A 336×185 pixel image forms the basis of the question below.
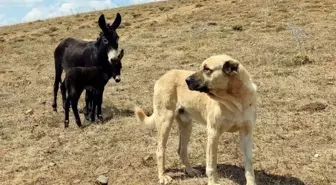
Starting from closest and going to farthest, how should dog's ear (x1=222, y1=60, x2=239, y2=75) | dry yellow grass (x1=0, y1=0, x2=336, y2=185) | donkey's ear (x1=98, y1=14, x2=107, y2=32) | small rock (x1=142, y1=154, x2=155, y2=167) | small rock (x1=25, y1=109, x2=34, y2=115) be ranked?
dog's ear (x1=222, y1=60, x2=239, y2=75) → dry yellow grass (x1=0, y1=0, x2=336, y2=185) → small rock (x1=142, y1=154, x2=155, y2=167) → donkey's ear (x1=98, y1=14, x2=107, y2=32) → small rock (x1=25, y1=109, x2=34, y2=115)

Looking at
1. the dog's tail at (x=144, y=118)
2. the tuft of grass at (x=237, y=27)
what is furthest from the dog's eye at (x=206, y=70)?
the tuft of grass at (x=237, y=27)

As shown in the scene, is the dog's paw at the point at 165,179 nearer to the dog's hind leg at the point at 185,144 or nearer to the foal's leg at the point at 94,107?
the dog's hind leg at the point at 185,144

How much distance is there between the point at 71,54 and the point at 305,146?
18.4ft

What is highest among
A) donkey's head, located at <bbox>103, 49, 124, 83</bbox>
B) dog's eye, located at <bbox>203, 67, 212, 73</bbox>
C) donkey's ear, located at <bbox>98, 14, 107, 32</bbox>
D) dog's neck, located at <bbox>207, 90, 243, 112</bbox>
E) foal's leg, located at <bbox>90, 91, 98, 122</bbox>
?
donkey's ear, located at <bbox>98, 14, 107, 32</bbox>

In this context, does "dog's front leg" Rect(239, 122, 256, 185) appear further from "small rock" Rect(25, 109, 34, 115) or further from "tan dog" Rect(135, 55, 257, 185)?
"small rock" Rect(25, 109, 34, 115)

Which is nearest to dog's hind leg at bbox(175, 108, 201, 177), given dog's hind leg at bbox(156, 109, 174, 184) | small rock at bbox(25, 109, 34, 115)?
dog's hind leg at bbox(156, 109, 174, 184)

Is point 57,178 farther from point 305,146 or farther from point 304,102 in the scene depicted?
point 304,102

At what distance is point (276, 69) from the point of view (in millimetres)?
11641

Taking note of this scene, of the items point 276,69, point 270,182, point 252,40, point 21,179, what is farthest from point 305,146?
point 252,40

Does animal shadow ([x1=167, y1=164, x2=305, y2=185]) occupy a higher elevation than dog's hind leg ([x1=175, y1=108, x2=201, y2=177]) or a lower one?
lower

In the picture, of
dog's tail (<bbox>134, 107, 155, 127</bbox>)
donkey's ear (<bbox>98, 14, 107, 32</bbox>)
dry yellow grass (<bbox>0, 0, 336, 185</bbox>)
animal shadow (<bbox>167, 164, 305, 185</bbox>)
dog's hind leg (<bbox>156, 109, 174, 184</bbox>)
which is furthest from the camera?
donkey's ear (<bbox>98, 14, 107, 32</bbox>)

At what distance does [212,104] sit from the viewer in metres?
5.25

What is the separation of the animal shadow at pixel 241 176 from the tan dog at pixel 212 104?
0.78 ft

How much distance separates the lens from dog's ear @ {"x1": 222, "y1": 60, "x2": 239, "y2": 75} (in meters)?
4.81
